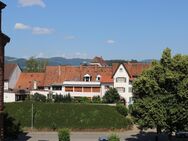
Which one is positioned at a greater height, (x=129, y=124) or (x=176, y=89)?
(x=176, y=89)

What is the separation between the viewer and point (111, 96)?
93.4 metres

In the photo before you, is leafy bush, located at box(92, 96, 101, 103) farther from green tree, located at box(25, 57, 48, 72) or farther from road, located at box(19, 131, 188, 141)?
green tree, located at box(25, 57, 48, 72)

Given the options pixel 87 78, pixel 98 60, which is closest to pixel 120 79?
pixel 87 78

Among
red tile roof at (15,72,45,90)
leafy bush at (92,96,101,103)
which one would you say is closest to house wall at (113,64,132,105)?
leafy bush at (92,96,101,103)

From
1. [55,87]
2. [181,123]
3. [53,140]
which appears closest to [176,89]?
[181,123]

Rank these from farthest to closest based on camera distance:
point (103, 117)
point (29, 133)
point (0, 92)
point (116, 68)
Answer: point (116, 68)
point (103, 117)
point (29, 133)
point (0, 92)

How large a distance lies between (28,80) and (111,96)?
2309 cm

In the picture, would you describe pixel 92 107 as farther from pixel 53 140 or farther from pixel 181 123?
pixel 181 123

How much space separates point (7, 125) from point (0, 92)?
3239 cm

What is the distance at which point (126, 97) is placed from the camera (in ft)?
320

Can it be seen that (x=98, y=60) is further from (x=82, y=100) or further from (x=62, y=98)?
(x=62, y=98)

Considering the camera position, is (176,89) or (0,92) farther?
(176,89)

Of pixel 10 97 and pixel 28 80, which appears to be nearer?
pixel 10 97

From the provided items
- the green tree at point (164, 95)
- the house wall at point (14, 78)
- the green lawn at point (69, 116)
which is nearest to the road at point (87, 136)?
the green lawn at point (69, 116)
